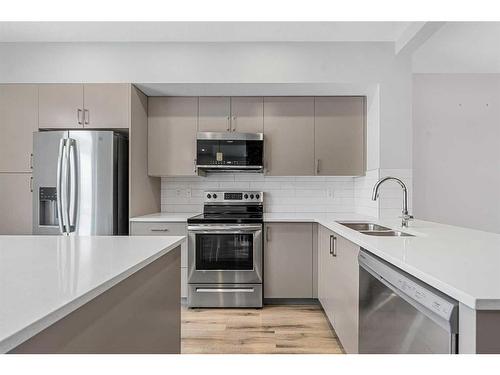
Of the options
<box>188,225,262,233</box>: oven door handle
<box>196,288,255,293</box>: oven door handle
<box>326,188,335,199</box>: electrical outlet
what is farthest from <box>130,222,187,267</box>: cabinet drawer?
<box>326,188,335,199</box>: electrical outlet

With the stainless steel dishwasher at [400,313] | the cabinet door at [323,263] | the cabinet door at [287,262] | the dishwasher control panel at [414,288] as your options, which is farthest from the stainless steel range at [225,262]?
the dishwasher control panel at [414,288]

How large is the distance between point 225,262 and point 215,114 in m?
1.45

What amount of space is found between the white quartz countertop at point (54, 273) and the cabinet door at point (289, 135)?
195 centimetres

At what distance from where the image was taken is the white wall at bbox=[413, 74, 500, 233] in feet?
12.6

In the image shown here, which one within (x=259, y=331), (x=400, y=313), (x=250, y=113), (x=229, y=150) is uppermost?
(x=250, y=113)

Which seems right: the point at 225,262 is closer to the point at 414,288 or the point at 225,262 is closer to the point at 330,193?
the point at 330,193

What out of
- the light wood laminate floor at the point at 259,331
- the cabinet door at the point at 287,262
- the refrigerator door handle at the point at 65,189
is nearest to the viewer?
the light wood laminate floor at the point at 259,331

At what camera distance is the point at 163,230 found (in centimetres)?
318

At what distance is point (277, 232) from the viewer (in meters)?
3.23

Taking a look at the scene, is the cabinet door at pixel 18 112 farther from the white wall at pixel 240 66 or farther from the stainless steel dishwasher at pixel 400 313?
the stainless steel dishwasher at pixel 400 313

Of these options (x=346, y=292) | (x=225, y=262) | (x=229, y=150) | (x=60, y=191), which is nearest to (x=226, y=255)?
(x=225, y=262)

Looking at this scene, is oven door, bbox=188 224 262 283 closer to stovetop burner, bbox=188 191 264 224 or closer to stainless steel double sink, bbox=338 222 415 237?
stovetop burner, bbox=188 191 264 224

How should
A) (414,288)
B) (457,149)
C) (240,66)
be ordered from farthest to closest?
1. (457,149)
2. (240,66)
3. (414,288)

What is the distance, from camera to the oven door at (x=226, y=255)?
10.4ft
